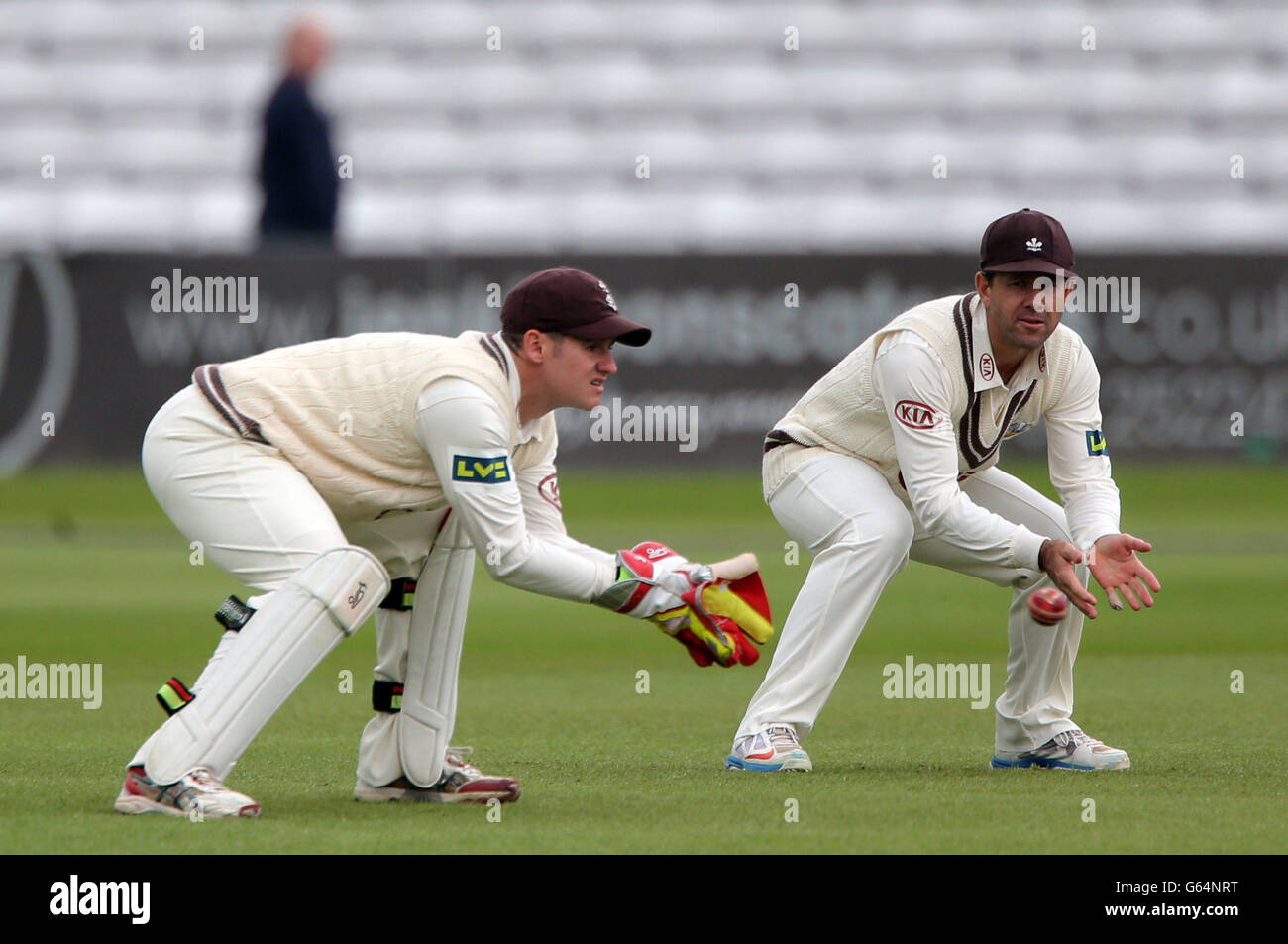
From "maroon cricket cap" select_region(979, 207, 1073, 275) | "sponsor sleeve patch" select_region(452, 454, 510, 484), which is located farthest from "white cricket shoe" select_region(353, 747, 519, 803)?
"maroon cricket cap" select_region(979, 207, 1073, 275)

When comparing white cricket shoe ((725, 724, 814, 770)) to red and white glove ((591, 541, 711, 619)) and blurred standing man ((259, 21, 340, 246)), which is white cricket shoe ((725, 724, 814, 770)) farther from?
blurred standing man ((259, 21, 340, 246))

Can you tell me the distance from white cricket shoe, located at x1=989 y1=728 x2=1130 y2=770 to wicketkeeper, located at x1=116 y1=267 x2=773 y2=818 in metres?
1.28

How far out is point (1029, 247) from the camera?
214 inches

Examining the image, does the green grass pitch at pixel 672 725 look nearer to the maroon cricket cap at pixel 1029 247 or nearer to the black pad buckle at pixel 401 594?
the black pad buckle at pixel 401 594

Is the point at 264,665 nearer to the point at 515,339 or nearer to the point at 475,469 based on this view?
the point at 475,469

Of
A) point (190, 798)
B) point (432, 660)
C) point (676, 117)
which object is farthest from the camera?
point (676, 117)

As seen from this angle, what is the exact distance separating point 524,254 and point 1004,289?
9935 mm

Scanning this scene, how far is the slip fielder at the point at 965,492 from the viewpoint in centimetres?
547

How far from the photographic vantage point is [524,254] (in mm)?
15172

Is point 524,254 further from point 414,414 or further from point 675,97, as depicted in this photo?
point 414,414

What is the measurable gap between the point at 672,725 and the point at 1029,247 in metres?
2.18

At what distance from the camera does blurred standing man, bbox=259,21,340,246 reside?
15.8 meters

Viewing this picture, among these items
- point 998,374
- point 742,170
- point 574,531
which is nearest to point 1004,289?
point 998,374

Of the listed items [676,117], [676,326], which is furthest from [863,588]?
[676,117]
